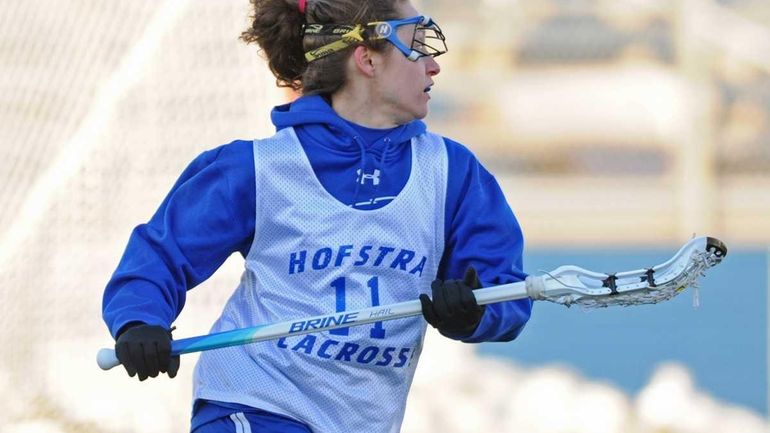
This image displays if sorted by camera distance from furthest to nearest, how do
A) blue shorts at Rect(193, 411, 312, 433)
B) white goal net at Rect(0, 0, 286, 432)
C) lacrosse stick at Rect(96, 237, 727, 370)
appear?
1. white goal net at Rect(0, 0, 286, 432)
2. blue shorts at Rect(193, 411, 312, 433)
3. lacrosse stick at Rect(96, 237, 727, 370)

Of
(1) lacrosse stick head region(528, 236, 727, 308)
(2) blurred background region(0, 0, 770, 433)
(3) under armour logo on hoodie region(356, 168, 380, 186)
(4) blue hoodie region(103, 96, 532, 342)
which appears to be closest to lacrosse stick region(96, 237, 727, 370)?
(1) lacrosse stick head region(528, 236, 727, 308)

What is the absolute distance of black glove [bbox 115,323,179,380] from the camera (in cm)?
254

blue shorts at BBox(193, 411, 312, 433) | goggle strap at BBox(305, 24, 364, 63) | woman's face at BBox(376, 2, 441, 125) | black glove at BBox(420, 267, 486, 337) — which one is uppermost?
goggle strap at BBox(305, 24, 364, 63)

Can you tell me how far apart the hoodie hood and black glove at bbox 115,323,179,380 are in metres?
0.51

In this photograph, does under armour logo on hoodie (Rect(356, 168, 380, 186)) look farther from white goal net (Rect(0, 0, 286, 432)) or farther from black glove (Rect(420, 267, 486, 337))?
white goal net (Rect(0, 0, 286, 432))

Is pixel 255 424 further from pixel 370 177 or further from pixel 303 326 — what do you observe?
pixel 370 177

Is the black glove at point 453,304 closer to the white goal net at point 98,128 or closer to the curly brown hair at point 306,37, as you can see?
the curly brown hair at point 306,37

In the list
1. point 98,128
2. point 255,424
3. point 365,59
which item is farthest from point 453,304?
point 98,128

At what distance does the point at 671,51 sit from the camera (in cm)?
727

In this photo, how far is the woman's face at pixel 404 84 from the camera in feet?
9.51

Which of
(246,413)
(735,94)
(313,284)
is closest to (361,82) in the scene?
(313,284)

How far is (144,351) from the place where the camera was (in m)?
2.54

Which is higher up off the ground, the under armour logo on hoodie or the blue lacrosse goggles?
the blue lacrosse goggles

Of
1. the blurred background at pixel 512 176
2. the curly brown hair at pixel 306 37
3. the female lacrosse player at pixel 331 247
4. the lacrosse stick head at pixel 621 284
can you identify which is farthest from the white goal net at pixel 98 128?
the lacrosse stick head at pixel 621 284
